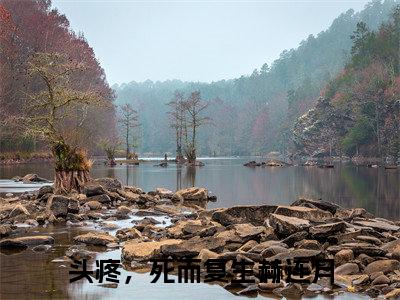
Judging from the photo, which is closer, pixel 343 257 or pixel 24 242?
pixel 343 257

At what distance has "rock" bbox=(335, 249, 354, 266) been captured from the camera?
43.3ft

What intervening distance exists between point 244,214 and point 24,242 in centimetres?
716

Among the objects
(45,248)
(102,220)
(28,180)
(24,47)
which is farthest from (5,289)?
(24,47)

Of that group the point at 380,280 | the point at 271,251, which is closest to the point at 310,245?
the point at 271,251

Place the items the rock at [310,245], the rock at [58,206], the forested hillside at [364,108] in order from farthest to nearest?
the forested hillside at [364,108]
the rock at [58,206]
the rock at [310,245]

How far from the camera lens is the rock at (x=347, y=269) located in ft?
40.6

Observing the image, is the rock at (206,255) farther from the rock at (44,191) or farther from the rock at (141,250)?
the rock at (44,191)

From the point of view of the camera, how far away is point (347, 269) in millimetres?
12445

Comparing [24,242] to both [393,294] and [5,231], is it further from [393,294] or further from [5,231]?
[393,294]

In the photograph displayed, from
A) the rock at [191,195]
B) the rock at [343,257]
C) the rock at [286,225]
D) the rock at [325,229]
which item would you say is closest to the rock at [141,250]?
the rock at [286,225]

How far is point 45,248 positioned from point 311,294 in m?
7.59

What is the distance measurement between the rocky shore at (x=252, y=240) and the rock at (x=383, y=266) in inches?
0.8

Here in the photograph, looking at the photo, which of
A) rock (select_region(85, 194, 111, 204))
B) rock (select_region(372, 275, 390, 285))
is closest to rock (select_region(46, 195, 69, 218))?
rock (select_region(85, 194, 111, 204))

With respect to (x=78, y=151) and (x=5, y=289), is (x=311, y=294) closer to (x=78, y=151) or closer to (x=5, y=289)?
(x=5, y=289)
